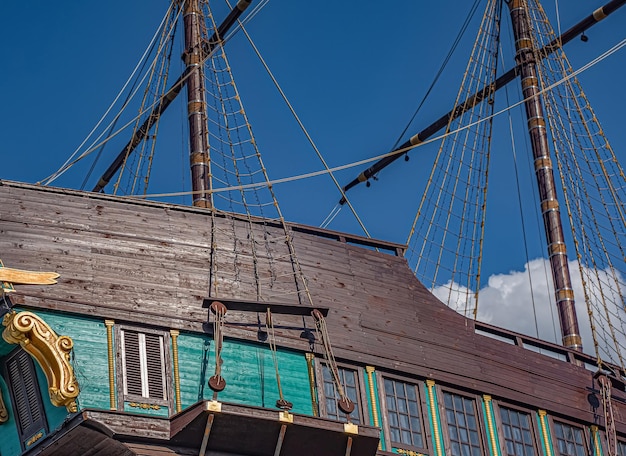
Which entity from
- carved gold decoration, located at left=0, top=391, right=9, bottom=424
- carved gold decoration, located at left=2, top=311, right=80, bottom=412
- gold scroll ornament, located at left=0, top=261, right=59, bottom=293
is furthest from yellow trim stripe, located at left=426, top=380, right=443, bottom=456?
carved gold decoration, located at left=0, top=391, right=9, bottom=424

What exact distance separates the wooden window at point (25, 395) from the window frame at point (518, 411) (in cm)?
820

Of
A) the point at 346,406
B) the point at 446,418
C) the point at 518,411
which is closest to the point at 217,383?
the point at 346,406

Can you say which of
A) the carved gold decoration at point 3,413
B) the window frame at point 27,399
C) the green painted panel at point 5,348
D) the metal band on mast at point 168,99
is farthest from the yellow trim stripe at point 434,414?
the metal band on mast at point 168,99

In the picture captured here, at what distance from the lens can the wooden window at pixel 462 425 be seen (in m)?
23.0

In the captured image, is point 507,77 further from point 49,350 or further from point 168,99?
point 49,350

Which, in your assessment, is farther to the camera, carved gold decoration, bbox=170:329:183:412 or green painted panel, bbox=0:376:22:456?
green painted panel, bbox=0:376:22:456

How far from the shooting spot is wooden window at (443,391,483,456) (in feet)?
75.5

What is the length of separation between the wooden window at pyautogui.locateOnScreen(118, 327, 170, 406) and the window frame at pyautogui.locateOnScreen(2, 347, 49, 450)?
1253 mm

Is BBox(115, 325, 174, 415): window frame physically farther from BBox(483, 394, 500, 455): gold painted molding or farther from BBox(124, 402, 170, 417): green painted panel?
BBox(483, 394, 500, 455): gold painted molding

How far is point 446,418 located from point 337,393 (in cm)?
233

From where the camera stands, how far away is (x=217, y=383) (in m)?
19.9

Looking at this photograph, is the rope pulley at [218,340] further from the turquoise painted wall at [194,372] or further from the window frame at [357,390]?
the window frame at [357,390]

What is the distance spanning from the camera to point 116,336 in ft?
67.3

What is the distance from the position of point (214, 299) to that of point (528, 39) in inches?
649
